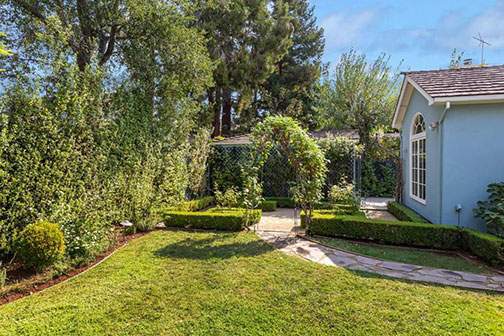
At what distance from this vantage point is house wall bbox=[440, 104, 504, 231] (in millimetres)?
6004

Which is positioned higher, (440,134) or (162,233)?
(440,134)

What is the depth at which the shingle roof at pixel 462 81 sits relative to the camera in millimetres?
6024

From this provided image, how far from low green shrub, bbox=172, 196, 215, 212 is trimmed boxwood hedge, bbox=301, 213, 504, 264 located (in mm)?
4125

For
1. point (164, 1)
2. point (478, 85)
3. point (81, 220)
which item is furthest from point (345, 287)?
point (164, 1)

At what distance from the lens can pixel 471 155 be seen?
19.9ft

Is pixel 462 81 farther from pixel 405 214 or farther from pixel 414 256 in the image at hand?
pixel 414 256

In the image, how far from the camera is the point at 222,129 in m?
20.6

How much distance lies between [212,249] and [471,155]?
614 centimetres

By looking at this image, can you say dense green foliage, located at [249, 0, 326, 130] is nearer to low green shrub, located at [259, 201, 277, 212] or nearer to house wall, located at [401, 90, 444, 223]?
low green shrub, located at [259, 201, 277, 212]

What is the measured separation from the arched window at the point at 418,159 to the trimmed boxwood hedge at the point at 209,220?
499 centimetres

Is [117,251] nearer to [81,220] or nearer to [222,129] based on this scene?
[81,220]

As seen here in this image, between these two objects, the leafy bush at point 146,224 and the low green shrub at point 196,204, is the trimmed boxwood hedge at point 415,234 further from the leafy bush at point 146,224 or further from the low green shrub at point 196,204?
the leafy bush at point 146,224

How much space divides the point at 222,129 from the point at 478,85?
16212 millimetres

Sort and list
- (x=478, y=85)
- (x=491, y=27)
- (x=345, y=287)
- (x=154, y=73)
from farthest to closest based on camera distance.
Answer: (x=491, y=27) → (x=154, y=73) → (x=478, y=85) → (x=345, y=287)
